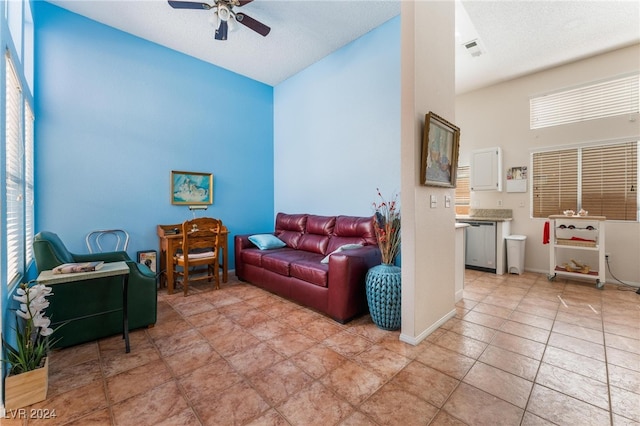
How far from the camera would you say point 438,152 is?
2484mm

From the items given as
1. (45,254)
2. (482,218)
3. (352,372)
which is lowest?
(352,372)

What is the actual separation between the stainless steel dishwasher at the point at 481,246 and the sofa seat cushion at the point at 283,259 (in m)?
2.99

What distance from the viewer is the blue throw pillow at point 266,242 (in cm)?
406

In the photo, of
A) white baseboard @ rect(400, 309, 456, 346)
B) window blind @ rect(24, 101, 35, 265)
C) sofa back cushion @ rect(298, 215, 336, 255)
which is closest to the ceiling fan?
window blind @ rect(24, 101, 35, 265)

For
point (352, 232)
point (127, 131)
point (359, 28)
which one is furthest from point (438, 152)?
point (127, 131)

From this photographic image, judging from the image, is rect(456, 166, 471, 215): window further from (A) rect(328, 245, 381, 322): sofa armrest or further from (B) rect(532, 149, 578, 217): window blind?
(A) rect(328, 245, 381, 322): sofa armrest

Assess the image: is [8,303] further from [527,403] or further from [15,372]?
[527,403]

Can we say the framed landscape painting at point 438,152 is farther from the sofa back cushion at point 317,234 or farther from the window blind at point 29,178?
the window blind at point 29,178

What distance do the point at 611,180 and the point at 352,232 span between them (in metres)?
3.93

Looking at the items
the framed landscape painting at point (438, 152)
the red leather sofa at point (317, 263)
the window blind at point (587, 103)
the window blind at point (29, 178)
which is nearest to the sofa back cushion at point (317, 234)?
the red leather sofa at point (317, 263)

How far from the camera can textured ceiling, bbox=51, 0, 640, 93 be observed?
3154 mm

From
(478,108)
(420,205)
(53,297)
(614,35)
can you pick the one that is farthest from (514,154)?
(53,297)

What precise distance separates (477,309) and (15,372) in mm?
3798

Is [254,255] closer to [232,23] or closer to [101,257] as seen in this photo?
[101,257]
